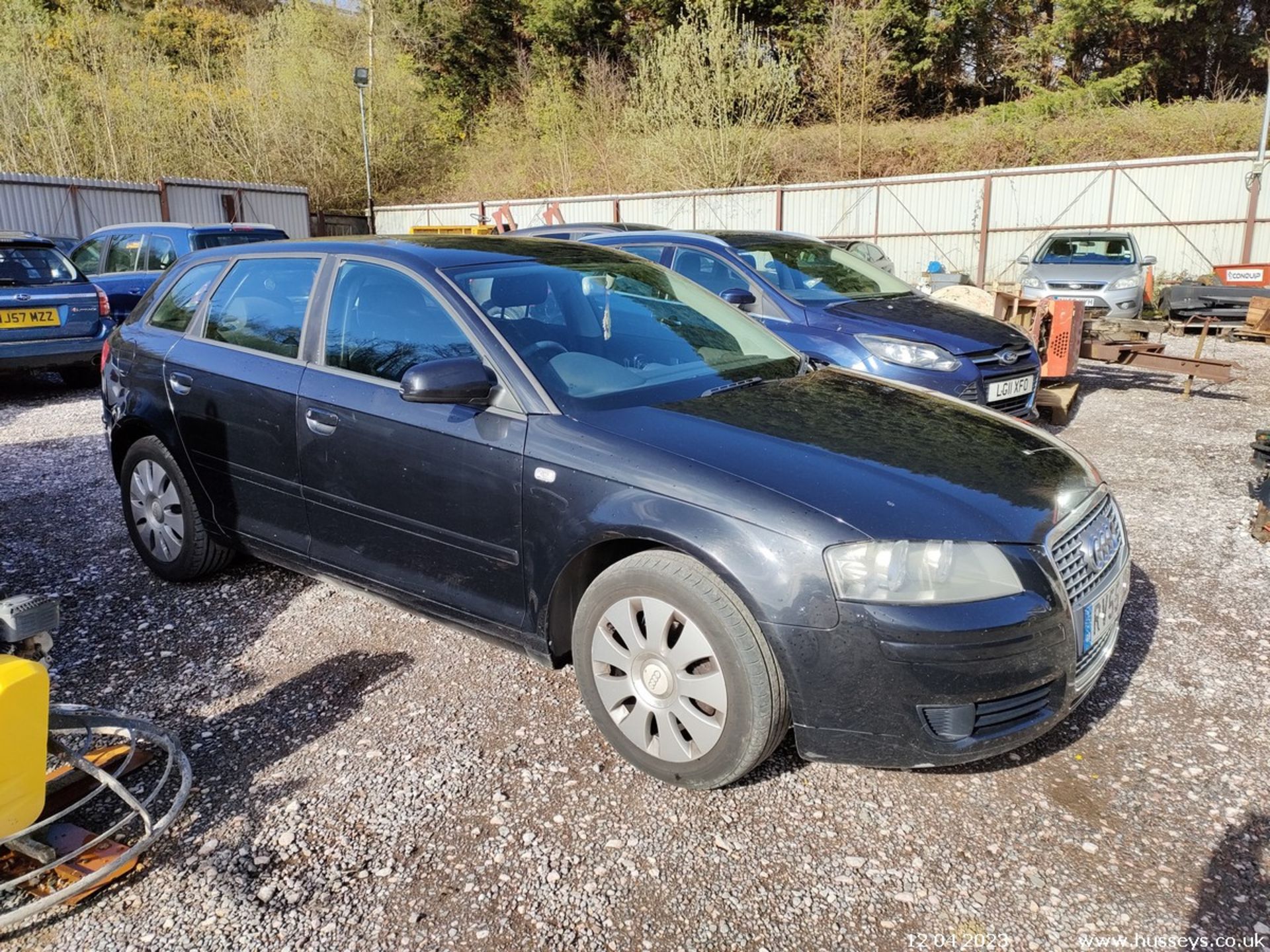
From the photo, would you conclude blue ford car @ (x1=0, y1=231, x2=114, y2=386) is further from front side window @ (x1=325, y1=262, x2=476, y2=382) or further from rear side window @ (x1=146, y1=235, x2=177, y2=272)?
front side window @ (x1=325, y1=262, x2=476, y2=382)

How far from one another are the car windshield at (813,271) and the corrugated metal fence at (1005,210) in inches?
497

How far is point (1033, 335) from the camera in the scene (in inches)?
318

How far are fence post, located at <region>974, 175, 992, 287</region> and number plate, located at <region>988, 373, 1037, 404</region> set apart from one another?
14.7 meters

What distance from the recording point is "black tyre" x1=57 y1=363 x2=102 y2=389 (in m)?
10.2

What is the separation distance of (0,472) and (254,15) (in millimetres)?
47298

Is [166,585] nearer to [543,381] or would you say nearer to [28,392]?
[543,381]

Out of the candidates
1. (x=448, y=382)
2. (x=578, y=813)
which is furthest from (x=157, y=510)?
(x=578, y=813)

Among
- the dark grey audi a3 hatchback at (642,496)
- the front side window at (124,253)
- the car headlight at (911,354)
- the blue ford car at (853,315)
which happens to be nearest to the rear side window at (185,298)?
the dark grey audi a3 hatchback at (642,496)

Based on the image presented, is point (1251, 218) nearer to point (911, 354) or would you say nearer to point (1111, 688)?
point (911, 354)

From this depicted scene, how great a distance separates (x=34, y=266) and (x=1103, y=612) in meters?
9.82

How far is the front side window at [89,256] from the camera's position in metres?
11.6

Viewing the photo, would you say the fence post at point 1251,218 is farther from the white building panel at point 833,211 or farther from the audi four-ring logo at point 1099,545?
the audi four-ring logo at point 1099,545

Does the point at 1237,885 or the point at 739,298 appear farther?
the point at 739,298

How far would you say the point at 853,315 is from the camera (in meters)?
6.59
